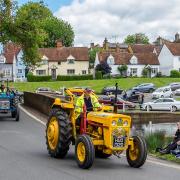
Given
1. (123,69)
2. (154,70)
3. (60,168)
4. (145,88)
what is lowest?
(60,168)

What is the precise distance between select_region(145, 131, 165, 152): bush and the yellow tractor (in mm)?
3097

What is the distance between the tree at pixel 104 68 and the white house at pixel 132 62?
4.67 meters

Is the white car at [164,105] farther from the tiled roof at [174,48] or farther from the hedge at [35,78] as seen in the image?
the tiled roof at [174,48]

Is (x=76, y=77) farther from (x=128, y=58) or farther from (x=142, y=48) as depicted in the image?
(x=142, y=48)

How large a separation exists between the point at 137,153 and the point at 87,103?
193 centimetres

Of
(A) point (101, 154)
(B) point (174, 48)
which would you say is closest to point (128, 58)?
(B) point (174, 48)

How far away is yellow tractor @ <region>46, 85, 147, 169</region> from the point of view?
1273 centimetres

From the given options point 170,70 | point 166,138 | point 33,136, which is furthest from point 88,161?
point 170,70

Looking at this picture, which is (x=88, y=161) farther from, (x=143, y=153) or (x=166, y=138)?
(x=166, y=138)

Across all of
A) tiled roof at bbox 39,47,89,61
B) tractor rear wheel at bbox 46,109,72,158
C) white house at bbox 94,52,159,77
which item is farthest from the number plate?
tiled roof at bbox 39,47,89,61

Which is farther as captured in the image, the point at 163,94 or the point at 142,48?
the point at 142,48

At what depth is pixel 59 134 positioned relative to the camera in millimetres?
14070

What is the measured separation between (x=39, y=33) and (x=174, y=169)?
3263 cm

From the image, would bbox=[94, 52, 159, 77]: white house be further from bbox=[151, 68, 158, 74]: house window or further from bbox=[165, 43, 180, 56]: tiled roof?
bbox=[165, 43, 180, 56]: tiled roof
